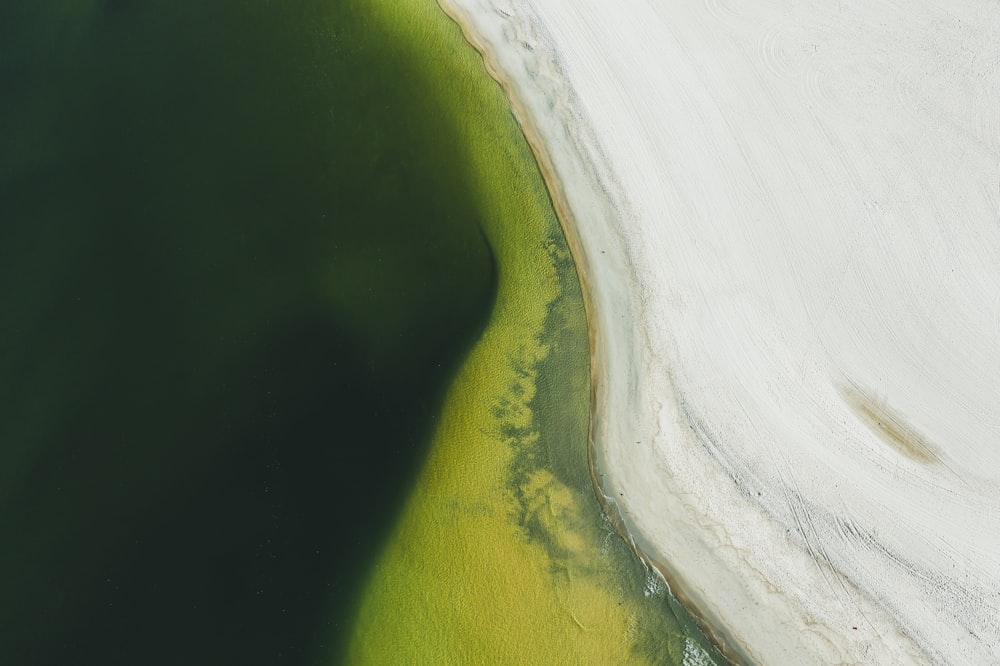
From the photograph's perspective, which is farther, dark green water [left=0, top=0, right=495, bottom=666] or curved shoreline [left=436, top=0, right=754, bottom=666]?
dark green water [left=0, top=0, right=495, bottom=666]

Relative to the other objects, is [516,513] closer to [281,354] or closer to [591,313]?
[591,313]

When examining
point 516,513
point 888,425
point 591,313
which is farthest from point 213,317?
point 888,425

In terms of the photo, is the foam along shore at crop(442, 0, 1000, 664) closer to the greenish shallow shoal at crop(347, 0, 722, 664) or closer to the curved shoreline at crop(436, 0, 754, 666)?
the curved shoreline at crop(436, 0, 754, 666)

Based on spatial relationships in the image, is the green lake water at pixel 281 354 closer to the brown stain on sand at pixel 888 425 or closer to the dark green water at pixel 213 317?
the dark green water at pixel 213 317

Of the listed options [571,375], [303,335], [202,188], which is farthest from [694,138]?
[202,188]

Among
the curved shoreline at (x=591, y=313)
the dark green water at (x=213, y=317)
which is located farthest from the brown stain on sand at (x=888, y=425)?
the dark green water at (x=213, y=317)

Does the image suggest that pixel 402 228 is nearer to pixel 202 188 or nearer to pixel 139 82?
pixel 202 188

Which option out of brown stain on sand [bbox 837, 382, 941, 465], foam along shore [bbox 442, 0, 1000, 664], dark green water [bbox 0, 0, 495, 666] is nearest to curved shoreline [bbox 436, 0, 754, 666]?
foam along shore [bbox 442, 0, 1000, 664]
